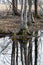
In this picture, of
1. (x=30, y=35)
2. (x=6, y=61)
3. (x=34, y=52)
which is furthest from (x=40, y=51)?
(x=30, y=35)

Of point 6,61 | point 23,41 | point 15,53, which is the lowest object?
point 6,61

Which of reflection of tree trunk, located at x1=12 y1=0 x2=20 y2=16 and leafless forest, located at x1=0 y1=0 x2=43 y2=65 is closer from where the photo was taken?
leafless forest, located at x1=0 y1=0 x2=43 y2=65

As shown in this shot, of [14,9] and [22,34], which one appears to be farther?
[14,9]

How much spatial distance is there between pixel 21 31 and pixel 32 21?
0.97 metres

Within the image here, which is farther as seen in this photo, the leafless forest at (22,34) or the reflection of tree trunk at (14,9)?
the reflection of tree trunk at (14,9)

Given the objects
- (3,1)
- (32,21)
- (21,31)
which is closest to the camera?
(21,31)

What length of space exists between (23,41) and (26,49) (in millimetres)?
201

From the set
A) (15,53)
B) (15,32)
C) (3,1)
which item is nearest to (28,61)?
(15,53)

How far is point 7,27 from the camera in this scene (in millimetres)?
6109

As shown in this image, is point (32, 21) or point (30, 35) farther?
point (32, 21)

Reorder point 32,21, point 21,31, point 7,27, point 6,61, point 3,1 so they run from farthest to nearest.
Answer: point 3,1 < point 6,61 < point 32,21 < point 7,27 < point 21,31

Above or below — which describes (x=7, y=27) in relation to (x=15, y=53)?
above

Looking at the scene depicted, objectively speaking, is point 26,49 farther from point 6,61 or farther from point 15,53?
point 6,61

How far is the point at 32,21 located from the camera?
21.6 feet
